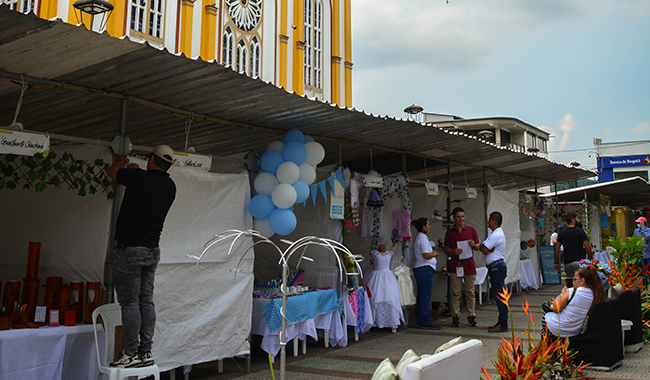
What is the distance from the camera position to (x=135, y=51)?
358cm

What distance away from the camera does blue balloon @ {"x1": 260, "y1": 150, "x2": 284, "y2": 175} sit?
5668mm

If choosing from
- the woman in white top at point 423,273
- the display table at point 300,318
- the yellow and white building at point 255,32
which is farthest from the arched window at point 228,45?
the display table at point 300,318

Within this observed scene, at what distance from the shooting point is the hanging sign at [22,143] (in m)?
3.57

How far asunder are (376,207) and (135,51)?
15.2 ft

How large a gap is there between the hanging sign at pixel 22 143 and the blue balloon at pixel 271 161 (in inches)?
91.2

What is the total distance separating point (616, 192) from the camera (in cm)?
1609

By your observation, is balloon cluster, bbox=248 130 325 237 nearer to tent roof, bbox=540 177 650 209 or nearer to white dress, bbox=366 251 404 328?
white dress, bbox=366 251 404 328

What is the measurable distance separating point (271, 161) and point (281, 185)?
332 millimetres

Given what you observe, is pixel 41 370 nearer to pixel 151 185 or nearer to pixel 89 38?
pixel 151 185

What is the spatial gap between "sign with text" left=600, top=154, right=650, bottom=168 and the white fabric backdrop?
32.6 metres

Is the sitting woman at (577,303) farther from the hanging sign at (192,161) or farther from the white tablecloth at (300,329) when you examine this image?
the hanging sign at (192,161)

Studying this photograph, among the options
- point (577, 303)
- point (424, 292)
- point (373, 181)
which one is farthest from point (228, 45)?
point (577, 303)

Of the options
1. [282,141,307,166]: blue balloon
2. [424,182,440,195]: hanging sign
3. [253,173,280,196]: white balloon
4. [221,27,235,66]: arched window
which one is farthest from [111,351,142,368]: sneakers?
[221,27,235,66]: arched window

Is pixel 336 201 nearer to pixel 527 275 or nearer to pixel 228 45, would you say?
pixel 527 275
